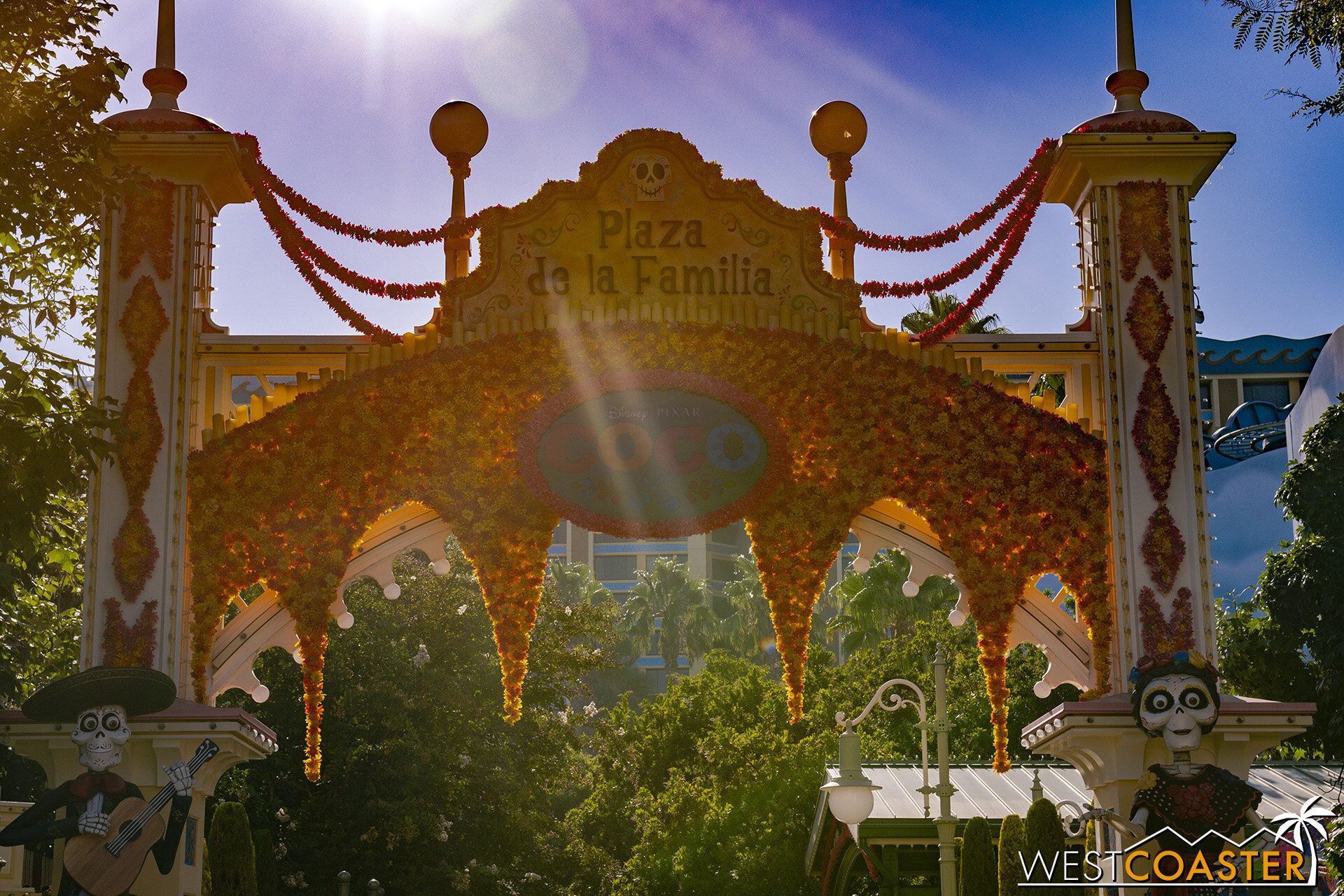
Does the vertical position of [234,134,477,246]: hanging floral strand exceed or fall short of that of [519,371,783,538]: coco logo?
it exceeds it

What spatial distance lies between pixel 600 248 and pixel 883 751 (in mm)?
20835

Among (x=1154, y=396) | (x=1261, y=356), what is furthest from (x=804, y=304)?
(x=1261, y=356)

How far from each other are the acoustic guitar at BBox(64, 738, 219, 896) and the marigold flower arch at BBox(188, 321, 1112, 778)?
1499 mm

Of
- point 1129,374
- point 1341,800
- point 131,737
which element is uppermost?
point 1129,374

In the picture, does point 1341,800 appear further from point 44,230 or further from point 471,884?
point 44,230

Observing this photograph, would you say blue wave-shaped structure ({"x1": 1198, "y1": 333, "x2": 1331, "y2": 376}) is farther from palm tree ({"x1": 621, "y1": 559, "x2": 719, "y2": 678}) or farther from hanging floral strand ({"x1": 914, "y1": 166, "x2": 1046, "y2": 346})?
hanging floral strand ({"x1": 914, "y1": 166, "x2": 1046, "y2": 346})

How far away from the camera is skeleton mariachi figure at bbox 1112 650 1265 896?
34.5ft

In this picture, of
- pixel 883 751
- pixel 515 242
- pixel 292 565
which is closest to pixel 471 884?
pixel 883 751

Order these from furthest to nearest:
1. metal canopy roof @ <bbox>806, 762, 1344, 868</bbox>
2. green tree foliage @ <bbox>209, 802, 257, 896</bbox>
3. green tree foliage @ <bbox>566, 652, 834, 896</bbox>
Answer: green tree foliage @ <bbox>566, 652, 834, 896</bbox> → metal canopy roof @ <bbox>806, 762, 1344, 868</bbox> → green tree foliage @ <bbox>209, 802, 257, 896</bbox>

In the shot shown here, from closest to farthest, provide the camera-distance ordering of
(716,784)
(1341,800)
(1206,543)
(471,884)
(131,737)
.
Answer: (131,737)
(1206,543)
(1341,800)
(471,884)
(716,784)

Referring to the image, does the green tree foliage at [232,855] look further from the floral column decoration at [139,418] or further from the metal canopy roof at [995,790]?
the metal canopy roof at [995,790]

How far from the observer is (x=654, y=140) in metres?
12.5

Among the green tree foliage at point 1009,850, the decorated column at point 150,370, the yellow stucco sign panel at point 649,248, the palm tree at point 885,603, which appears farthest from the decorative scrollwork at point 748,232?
the palm tree at point 885,603

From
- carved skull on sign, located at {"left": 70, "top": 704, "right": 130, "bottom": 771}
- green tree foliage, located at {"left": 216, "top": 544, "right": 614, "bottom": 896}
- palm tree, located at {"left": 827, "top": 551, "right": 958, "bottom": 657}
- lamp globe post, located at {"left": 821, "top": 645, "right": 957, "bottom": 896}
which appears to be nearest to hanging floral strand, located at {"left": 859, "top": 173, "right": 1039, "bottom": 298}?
lamp globe post, located at {"left": 821, "top": 645, "right": 957, "bottom": 896}
